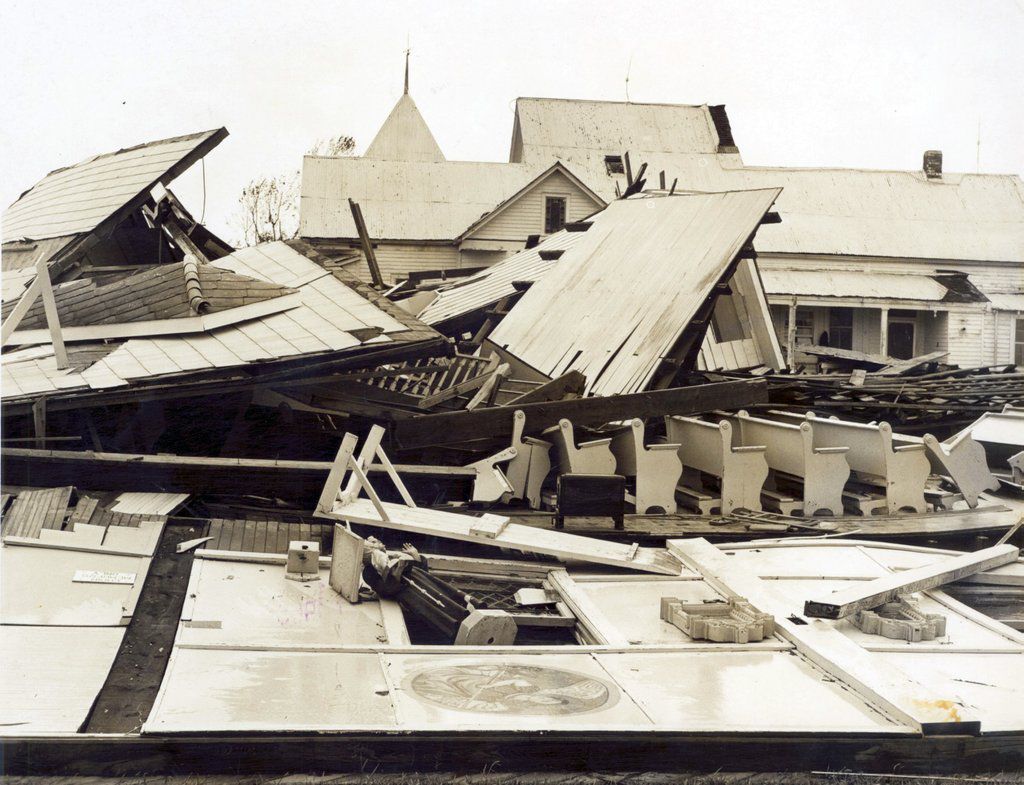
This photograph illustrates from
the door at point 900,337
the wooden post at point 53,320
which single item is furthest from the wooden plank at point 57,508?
the door at point 900,337

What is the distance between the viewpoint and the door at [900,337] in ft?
A: 106

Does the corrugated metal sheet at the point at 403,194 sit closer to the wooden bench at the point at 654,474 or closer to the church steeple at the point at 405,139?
the church steeple at the point at 405,139

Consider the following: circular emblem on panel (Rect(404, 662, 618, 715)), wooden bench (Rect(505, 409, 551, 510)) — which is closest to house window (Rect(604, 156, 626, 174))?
wooden bench (Rect(505, 409, 551, 510))

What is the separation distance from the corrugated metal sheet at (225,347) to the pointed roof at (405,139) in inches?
1152

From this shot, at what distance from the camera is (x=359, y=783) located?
4285 mm

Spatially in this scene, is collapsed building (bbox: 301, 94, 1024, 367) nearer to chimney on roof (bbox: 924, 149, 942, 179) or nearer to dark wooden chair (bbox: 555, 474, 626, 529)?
chimney on roof (bbox: 924, 149, 942, 179)

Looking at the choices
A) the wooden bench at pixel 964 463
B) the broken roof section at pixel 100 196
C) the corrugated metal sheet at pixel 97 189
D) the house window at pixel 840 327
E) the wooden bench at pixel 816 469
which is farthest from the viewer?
the house window at pixel 840 327

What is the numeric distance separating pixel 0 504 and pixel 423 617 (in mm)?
3304

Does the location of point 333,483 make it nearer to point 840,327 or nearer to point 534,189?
point 534,189

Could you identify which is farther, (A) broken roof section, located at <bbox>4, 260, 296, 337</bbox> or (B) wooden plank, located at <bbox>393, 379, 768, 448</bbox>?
(A) broken roof section, located at <bbox>4, 260, 296, 337</bbox>

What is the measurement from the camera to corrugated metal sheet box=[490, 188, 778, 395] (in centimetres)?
1184

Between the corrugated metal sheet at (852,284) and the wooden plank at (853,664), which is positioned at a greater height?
the corrugated metal sheet at (852,284)

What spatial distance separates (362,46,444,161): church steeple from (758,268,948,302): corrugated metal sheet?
1454cm

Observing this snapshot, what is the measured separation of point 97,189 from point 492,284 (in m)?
7.65
